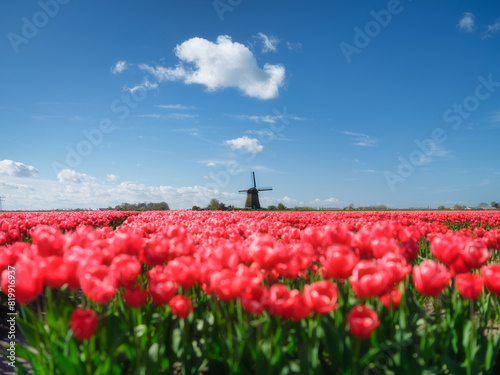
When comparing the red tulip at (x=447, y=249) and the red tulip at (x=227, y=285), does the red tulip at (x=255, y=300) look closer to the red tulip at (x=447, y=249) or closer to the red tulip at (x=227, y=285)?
the red tulip at (x=227, y=285)

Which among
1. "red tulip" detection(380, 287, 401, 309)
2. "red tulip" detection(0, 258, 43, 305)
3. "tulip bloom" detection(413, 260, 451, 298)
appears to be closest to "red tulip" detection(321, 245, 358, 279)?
"red tulip" detection(380, 287, 401, 309)

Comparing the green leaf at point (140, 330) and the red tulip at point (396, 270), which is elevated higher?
the red tulip at point (396, 270)

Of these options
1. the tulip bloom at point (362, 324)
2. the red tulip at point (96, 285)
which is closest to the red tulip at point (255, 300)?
the tulip bloom at point (362, 324)

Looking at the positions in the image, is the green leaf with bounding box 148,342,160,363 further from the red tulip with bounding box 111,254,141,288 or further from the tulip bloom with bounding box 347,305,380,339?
the tulip bloom with bounding box 347,305,380,339

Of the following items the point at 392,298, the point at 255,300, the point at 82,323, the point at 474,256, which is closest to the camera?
the point at 82,323

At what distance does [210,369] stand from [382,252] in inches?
64.0

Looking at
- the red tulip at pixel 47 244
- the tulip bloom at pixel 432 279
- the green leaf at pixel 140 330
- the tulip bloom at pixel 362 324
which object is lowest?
the green leaf at pixel 140 330

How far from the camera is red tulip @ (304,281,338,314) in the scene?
1921mm

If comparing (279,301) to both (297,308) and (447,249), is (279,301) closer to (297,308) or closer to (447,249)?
(297,308)

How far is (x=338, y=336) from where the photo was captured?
Answer: 2.09 meters

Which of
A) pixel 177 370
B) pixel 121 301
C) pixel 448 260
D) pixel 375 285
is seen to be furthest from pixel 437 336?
pixel 121 301

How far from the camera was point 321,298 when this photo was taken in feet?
6.32

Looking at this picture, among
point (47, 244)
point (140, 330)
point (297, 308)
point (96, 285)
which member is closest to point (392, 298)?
point (297, 308)

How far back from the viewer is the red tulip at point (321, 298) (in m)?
1.92
